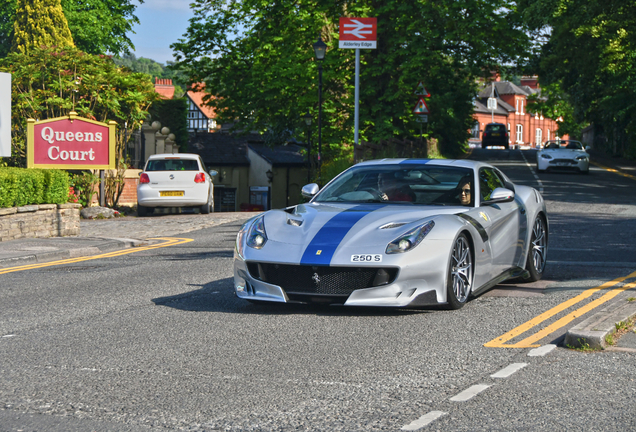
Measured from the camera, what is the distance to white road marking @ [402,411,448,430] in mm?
3895

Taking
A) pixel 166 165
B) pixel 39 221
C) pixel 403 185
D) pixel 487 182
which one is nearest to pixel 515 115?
pixel 166 165

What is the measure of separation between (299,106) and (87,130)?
10468mm

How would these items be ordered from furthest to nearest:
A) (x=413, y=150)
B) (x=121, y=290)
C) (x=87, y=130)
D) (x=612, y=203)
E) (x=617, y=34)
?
(x=617, y=34), (x=413, y=150), (x=87, y=130), (x=612, y=203), (x=121, y=290)

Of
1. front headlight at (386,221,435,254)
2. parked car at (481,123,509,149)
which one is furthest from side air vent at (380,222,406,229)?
parked car at (481,123,509,149)

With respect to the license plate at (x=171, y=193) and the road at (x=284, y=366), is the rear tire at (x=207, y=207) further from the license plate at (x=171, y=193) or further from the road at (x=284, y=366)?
the road at (x=284, y=366)

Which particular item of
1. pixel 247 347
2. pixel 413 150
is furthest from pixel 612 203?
pixel 247 347

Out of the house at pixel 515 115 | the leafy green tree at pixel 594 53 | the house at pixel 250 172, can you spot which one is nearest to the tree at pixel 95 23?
the house at pixel 250 172

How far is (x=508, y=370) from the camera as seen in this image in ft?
16.4

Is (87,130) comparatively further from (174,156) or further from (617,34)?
(617,34)

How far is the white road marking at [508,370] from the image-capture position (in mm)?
4867

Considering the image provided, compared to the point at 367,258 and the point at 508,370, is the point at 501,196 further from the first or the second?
the point at 508,370

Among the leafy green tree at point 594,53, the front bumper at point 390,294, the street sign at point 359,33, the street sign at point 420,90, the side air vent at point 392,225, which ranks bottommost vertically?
the front bumper at point 390,294

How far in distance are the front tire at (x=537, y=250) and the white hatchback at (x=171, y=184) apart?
13.3 meters

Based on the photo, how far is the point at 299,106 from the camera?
30.0 m
